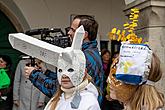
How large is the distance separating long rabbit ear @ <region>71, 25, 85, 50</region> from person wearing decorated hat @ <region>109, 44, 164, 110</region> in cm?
37

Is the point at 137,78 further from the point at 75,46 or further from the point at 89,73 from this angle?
the point at 89,73

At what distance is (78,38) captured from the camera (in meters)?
2.16

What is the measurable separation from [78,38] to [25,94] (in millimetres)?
2808

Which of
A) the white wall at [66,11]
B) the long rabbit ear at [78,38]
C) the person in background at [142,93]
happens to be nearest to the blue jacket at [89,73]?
the long rabbit ear at [78,38]

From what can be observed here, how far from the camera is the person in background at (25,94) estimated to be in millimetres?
4785

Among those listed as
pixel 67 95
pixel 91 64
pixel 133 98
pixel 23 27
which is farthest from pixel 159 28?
pixel 23 27

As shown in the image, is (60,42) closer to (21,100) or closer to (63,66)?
(63,66)

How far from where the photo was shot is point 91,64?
2410 mm

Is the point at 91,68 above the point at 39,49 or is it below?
below

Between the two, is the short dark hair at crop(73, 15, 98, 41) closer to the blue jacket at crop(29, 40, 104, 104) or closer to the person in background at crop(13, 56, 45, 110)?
the blue jacket at crop(29, 40, 104, 104)

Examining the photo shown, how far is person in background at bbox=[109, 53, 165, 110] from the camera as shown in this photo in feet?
5.70

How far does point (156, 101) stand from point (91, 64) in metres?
0.76

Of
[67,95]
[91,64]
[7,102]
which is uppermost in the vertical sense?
[91,64]

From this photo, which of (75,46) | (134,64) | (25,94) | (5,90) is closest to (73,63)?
(75,46)
